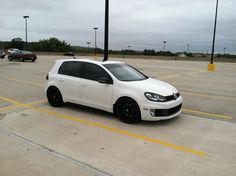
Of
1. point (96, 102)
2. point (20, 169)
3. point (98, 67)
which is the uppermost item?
point (98, 67)

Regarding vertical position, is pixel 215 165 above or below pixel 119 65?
below

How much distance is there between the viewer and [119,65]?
6.75 m

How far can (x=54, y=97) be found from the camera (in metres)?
7.16

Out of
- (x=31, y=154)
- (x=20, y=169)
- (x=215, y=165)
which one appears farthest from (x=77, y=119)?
(x=215, y=165)

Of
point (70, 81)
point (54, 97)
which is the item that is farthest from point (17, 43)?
point (70, 81)

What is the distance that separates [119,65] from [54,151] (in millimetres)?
3322

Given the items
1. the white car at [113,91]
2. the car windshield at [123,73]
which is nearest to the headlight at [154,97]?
the white car at [113,91]

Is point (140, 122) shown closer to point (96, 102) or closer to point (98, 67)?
point (96, 102)

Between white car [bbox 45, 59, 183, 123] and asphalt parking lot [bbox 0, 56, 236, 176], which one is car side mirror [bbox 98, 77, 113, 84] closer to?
white car [bbox 45, 59, 183, 123]

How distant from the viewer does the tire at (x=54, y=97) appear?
705cm

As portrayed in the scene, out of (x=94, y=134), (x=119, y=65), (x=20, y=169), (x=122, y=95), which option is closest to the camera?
(x=20, y=169)

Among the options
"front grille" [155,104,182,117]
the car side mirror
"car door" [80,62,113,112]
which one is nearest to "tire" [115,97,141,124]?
"car door" [80,62,113,112]

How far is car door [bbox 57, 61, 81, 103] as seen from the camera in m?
6.56

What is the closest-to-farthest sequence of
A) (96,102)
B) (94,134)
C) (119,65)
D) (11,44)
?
(94,134) → (96,102) → (119,65) → (11,44)
